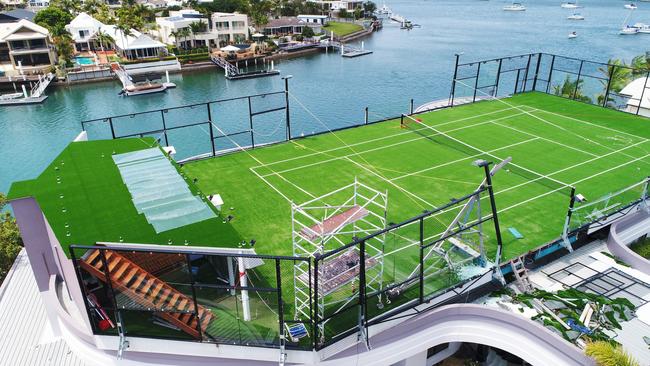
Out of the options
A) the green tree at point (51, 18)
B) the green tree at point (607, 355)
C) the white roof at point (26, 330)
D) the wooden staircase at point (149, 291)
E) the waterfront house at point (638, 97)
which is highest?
the green tree at point (51, 18)

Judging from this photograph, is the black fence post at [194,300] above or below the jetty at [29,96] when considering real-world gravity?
above

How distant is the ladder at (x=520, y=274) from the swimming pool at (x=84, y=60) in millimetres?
80204

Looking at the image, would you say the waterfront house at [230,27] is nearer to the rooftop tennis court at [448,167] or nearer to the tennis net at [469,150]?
the rooftop tennis court at [448,167]

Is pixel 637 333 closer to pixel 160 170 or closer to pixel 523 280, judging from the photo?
pixel 523 280

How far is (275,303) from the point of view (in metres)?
13.4

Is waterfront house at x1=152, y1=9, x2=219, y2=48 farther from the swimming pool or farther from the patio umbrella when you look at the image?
the swimming pool

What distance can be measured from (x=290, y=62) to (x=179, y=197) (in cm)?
7910

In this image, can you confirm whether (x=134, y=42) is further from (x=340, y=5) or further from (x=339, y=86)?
(x=340, y=5)

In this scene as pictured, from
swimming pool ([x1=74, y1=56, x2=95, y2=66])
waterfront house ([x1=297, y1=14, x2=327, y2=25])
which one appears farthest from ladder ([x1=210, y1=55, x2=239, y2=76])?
waterfront house ([x1=297, y1=14, x2=327, y2=25])

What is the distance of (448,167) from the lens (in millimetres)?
27969

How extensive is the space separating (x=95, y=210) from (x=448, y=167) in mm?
19671

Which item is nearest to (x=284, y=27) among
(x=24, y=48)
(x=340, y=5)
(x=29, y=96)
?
(x=340, y=5)

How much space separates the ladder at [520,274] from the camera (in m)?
18.4

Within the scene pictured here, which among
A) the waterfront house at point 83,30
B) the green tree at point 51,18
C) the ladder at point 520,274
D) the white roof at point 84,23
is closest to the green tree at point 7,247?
the ladder at point 520,274
